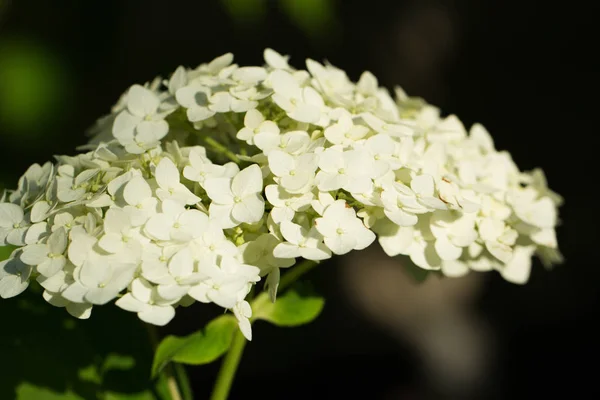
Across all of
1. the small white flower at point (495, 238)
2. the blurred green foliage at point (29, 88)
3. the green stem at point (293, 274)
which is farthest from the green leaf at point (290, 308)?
the blurred green foliage at point (29, 88)

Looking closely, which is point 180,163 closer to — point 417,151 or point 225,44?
point 417,151

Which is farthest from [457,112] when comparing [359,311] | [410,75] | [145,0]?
[145,0]

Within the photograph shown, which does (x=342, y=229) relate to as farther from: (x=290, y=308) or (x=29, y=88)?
(x=29, y=88)

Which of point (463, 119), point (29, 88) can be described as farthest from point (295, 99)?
point (463, 119)

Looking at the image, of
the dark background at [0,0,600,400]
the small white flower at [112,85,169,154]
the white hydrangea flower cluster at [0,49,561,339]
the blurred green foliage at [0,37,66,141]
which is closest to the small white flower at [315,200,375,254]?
the white hydrangea flower cluster at [0,49,561,339]

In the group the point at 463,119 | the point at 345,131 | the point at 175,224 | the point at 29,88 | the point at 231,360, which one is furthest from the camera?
the point at 463,119

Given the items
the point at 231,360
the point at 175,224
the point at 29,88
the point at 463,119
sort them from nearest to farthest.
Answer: the point at 175,224 → the point at 231,360 → the point at 29,88 → the point at 463,119

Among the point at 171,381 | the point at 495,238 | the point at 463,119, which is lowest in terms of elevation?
the point at 463,119

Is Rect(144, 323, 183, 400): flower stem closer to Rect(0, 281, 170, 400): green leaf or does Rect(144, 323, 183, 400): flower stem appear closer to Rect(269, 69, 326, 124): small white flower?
Rect(0, 281, 170, 400): green leaf

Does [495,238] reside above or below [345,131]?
below
